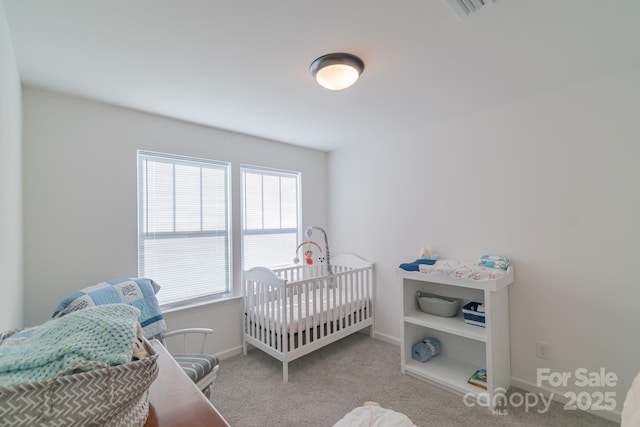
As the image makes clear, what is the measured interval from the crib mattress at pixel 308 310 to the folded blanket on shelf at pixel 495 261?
1.37 meters

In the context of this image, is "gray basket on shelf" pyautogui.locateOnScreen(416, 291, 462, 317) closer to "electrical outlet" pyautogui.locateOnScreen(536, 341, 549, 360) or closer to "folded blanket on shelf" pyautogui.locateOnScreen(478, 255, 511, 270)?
"folded blanket on shelf" pyautogui.locateOnScreen(478, 255, 511, 270)

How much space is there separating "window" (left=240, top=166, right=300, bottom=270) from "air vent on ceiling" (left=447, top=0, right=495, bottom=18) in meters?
2.40

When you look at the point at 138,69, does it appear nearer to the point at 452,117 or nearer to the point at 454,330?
the point at 452,117

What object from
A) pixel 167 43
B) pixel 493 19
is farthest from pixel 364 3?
pixel 167 43

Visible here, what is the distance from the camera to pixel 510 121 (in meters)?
2.35

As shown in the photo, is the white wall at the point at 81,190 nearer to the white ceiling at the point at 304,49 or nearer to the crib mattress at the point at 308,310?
the white ceiling at the point at 304,49

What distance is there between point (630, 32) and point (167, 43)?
8.19ft

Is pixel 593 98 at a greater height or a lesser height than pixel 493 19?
lesser

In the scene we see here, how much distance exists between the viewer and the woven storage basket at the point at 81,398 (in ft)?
1.70

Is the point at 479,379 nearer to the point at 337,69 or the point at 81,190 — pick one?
the point at 337,69

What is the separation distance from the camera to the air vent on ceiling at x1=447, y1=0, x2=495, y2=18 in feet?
4.11

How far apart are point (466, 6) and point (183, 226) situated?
2.69 metres

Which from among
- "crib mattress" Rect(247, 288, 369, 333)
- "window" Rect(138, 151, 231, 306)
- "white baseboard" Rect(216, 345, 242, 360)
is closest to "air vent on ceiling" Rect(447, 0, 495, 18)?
"crib mattress" Rect(247, 288, 369, 333)

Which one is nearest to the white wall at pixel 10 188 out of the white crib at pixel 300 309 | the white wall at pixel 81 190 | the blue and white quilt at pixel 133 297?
the white wall at pixel 81 190
